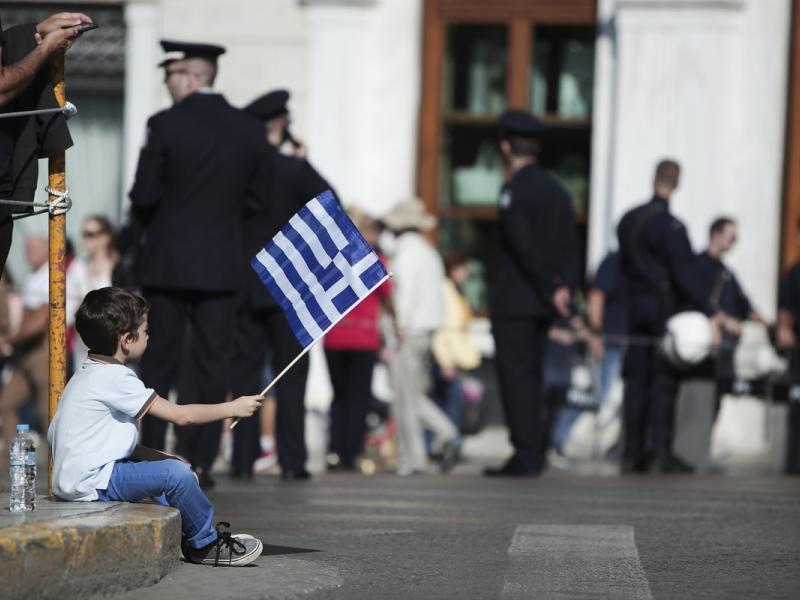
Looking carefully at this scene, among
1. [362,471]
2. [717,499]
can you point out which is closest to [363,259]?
[717,499]

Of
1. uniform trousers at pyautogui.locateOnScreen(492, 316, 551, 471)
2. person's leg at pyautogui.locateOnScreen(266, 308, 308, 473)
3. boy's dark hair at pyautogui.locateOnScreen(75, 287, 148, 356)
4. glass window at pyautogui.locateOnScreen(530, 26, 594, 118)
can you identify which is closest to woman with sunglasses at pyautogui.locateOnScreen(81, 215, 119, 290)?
person's leg at pyautogui.locateOnScreen(266, 308, 308, 473)

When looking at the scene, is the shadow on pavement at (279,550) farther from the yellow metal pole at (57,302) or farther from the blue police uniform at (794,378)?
the blue police uniform at (794,378)

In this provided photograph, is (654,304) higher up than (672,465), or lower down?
higher up

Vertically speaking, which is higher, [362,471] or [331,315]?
[331,315]

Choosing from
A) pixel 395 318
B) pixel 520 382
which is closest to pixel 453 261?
pixel 395 318

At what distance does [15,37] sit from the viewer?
702 centimetres

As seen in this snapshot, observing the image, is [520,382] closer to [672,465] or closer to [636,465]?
[636,465]

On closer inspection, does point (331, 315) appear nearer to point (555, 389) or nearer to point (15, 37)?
point (15, 37)

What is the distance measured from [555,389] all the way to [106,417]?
23.5 feet

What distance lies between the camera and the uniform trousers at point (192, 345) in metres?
9.53

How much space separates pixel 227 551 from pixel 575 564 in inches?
46.5

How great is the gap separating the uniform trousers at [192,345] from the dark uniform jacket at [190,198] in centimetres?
11

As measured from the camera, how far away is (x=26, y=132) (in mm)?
7043

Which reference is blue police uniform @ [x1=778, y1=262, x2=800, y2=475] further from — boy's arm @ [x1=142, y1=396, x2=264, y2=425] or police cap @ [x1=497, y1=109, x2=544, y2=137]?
boy's arm @ [x1=142, y1=396, x2=264, y2=425]
